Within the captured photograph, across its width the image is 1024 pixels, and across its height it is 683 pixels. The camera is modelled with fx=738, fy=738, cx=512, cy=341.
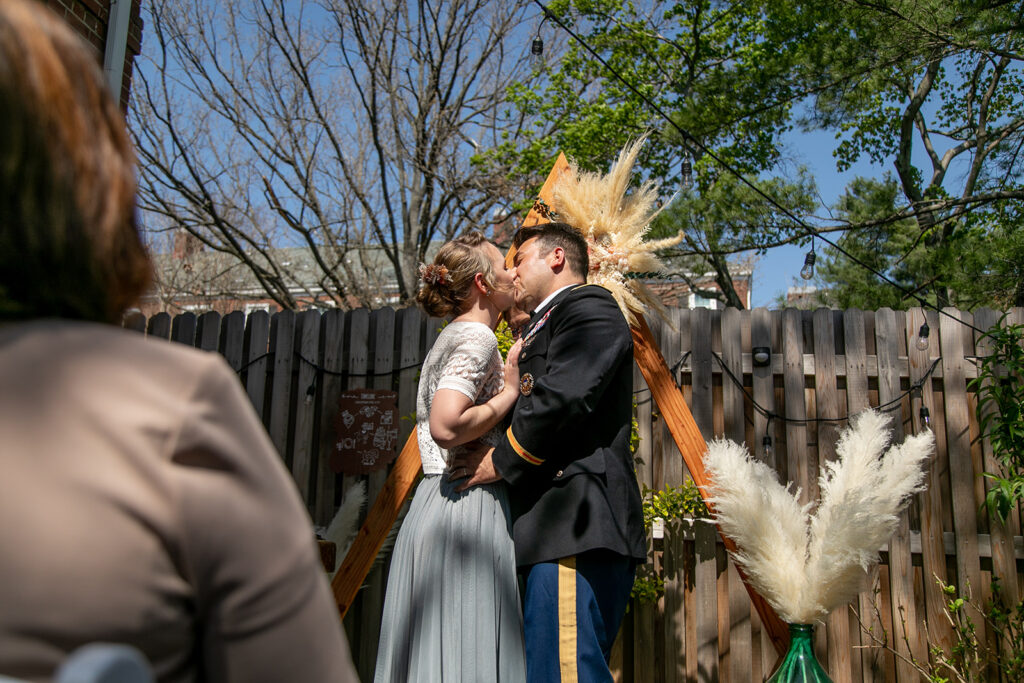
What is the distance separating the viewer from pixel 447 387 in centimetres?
224

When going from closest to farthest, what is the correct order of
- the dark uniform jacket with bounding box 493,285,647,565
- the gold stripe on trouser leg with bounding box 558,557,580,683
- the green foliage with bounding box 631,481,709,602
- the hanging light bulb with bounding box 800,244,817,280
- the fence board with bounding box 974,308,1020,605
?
the gold stripe on trouser leg with bounding box 558,557,580,683, the dark uniform jacket with bounding box 493,285,647,565, the fence board with bounding box 974,308,1020,605, the green foliage with bounding box 631,481,709,602, the hanging light bulb with bounding box 800,244,817,280

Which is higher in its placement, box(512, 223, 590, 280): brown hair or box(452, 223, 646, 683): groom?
box(512, 223, 590, 280): brown hair

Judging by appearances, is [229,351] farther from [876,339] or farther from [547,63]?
[547,63]

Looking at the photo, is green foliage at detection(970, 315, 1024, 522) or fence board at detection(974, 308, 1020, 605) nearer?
green foliage at detection(970, 315, 1024, 522)

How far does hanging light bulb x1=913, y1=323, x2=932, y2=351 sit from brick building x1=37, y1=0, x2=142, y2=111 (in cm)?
429

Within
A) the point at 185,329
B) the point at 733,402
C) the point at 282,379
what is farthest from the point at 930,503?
the point at 185,329

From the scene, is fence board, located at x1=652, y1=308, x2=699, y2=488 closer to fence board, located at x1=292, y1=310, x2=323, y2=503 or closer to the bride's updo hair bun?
the bride's updo hair bun

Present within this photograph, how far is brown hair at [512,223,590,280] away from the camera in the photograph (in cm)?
270

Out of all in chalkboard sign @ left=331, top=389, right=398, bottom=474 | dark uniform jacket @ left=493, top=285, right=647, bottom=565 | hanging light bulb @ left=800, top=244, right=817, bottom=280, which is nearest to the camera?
dark uniform jacket @ left=493, top=285, right=647, bottom=565

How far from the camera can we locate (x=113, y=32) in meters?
3.63

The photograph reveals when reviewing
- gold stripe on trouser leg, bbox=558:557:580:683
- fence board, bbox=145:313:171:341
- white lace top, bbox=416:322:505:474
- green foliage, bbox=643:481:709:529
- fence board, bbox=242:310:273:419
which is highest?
fence board, bbox=145:313:171:341

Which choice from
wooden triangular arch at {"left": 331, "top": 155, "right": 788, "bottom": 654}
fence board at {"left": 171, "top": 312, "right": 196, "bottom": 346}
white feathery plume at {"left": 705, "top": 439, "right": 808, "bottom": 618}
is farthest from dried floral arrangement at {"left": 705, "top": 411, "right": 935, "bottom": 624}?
fence board at {"left": 171, "top": 312, "right": 196, "bottom": 346}

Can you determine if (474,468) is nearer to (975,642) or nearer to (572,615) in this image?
(572,615)

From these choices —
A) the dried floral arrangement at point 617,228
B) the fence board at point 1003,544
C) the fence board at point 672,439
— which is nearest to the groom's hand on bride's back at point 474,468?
the dried floral arrangement at point 617,228
